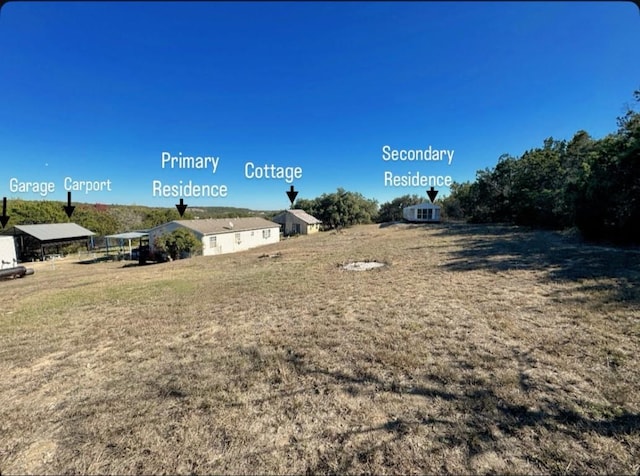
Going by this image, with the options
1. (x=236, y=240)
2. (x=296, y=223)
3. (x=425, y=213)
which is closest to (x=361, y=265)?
(x=236, y=240)

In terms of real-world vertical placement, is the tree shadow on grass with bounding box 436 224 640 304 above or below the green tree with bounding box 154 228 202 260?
below

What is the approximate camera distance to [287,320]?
175 inches

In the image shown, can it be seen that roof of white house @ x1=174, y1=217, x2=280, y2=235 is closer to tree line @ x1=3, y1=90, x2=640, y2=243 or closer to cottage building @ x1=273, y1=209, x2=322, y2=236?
cottage building @ x1=273, y1=209, x2=322, y2=236

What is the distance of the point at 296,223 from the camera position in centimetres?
3378

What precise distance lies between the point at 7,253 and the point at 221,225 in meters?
12.3

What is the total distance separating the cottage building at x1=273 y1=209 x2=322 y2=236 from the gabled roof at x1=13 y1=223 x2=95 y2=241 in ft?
63.0

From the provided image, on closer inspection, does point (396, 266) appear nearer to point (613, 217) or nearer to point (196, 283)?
point (196, 283)

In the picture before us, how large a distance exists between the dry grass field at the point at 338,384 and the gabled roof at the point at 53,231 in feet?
62.6

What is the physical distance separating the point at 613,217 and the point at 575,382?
11.3m

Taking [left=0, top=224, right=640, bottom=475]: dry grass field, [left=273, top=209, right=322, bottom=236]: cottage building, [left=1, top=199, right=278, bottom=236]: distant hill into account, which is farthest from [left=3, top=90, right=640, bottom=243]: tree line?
[left=0, top=224, right=640, bottom=475]: dry grass field

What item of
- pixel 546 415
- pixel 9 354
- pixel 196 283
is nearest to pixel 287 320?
pixel 546 415

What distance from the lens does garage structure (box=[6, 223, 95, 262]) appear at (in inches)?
742

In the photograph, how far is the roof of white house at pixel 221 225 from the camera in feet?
65.0

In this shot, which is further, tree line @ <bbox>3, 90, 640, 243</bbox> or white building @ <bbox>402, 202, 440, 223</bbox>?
white building @ <bbox>402, 202, 440, 223</bbox>
